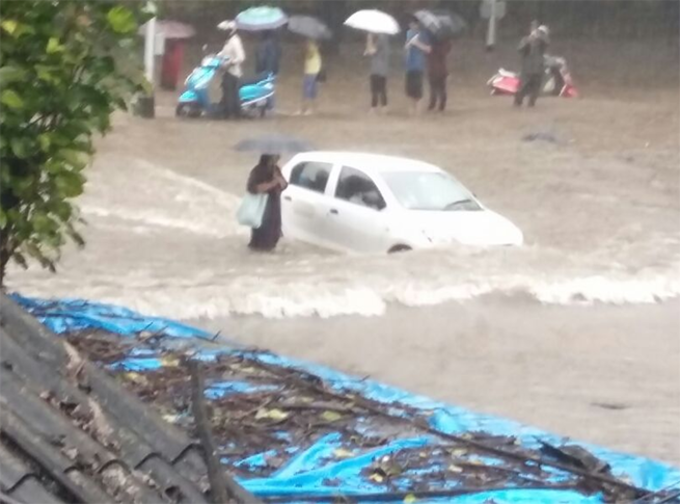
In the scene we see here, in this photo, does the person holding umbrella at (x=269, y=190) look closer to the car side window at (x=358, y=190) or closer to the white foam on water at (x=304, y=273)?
the white foam on water at (x=304, y=273)

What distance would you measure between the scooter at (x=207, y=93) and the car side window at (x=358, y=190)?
2315mm

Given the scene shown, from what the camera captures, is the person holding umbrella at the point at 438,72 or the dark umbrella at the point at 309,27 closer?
the dark umbrella at the point at 309,27

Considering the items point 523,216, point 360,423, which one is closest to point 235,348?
point 360,423

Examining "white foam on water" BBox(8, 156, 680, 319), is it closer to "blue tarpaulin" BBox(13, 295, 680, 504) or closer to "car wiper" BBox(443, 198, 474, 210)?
"car wiper" BBox(443, 198, 474, 210)

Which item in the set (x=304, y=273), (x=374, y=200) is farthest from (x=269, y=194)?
(x=304, y=273)

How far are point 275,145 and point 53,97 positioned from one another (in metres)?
9.26

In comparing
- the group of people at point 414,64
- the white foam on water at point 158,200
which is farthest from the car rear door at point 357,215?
the group of people at point 414,64

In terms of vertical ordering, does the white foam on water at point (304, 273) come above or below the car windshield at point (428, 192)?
below

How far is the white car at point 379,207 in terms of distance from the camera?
46.5 ft

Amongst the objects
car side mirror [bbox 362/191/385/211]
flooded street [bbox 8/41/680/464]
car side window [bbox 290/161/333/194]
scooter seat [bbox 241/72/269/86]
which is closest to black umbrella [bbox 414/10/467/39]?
flooded street [bbox 8/41/680/464]

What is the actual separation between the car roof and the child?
1847 millimetres

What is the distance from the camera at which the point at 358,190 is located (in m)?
14.5

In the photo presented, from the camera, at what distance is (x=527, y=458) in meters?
5.75

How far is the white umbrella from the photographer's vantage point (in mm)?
16453
